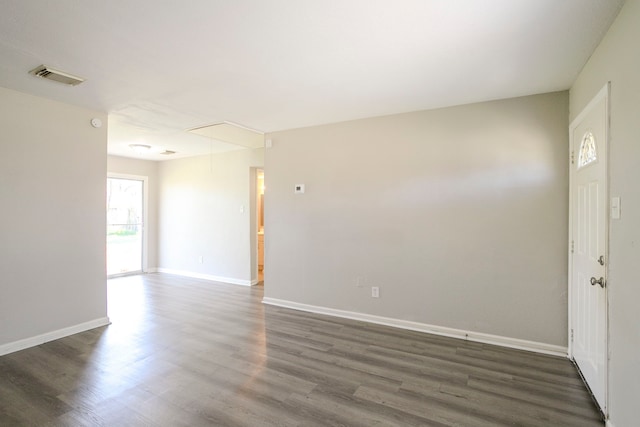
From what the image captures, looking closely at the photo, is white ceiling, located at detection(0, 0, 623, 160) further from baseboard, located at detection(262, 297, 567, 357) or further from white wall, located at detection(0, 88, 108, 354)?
baseboard, located at detection(262, 297, 567, 357)

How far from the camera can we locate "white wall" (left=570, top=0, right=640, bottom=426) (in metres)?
1.54

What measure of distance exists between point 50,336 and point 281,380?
2.65 metres

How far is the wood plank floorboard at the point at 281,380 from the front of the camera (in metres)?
1.97

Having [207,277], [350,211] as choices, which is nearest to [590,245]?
[350,211]

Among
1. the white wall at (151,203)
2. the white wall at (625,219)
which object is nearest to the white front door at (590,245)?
the white wall at (625,219)

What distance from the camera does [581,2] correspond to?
1649 millimetres

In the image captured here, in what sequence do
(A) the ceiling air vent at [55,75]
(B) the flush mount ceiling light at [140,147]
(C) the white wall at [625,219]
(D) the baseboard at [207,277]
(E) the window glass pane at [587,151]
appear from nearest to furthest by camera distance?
(C) the white wall at [625,219] → (E) the window glass pane at [587,151] → (A) the ceiling air vent at [55,75] → (B) the flush mount ceiling light at [140,147] → (D) the baseboard at [207,277]

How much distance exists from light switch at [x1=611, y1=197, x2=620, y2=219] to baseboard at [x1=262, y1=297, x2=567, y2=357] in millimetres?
1702

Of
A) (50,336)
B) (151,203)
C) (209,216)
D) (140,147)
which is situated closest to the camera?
(50,336)

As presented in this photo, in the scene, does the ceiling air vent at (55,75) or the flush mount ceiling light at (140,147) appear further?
the flush mount ceiling light at (140,147)

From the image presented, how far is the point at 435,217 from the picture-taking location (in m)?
3.34

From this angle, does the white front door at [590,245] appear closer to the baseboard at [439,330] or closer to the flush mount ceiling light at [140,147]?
the baseboard at [439,330]

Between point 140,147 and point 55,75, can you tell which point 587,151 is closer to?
point 55,75

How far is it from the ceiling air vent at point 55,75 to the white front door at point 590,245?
4.11 meters
